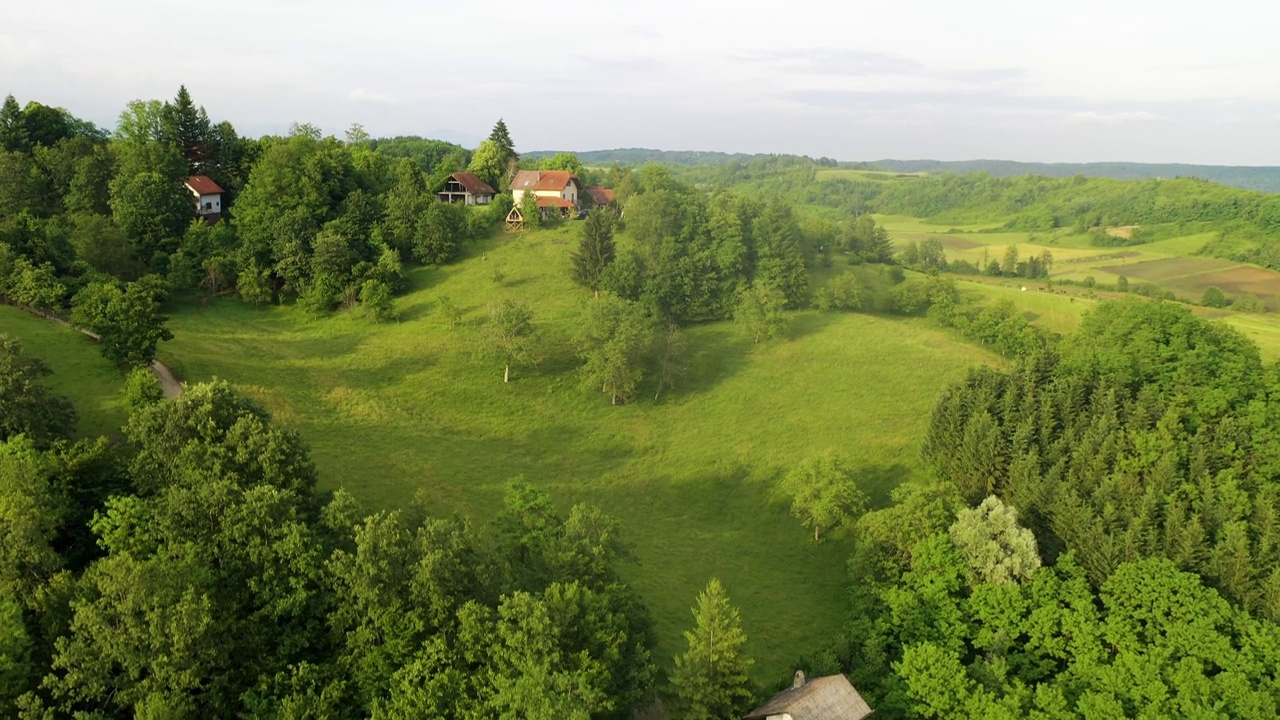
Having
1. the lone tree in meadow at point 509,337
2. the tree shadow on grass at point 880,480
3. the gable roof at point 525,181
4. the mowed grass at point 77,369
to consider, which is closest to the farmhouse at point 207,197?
the mowed grass at point 77,369

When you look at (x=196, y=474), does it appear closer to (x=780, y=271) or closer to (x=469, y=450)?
(x=469, y=450)

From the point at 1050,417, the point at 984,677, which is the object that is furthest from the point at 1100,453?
the point at 984,677

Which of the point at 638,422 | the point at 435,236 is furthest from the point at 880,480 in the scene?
the point at 435,236

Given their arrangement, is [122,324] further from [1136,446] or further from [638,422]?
[1136,446]

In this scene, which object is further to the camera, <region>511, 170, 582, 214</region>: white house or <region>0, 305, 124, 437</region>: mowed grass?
<region>511, 170, 582, 214</region>: white house

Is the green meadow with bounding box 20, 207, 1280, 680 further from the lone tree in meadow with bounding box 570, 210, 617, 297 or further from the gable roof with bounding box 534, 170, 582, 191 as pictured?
the gable roof with bounding box 534, 170, 582, 191

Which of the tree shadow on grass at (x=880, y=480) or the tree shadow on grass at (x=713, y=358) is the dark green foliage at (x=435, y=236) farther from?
the tree shadow on grass at (x=880, y=480)

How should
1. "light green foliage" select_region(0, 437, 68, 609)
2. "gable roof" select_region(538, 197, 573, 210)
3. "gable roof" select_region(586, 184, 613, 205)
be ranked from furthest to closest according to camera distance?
"gable roof" select_region(586, 184, 613, 205) < "gable roof" select_region(538, 197, 573, 210) < "light green foliage" select_region(0, 437, 68, 609)

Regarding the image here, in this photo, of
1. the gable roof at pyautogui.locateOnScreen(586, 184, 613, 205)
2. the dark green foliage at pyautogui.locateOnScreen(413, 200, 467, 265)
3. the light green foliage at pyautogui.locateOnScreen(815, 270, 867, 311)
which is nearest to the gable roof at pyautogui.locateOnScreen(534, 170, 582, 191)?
the gable roof at pyautogui.locateOnScreen(586, 184, 613, 205)
